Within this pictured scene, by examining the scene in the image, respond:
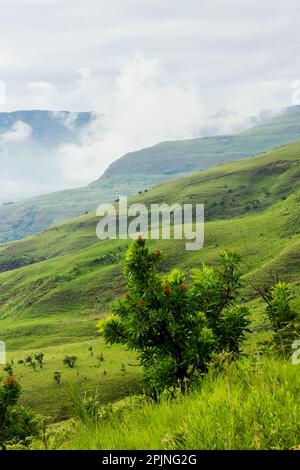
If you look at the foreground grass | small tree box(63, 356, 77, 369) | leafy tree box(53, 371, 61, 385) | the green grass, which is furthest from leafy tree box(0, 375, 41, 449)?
small tree box(63, 356, 77, 369)

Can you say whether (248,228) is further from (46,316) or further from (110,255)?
(46,316)

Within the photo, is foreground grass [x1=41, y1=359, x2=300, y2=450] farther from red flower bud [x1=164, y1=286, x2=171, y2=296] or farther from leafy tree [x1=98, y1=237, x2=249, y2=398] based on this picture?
red flower bud [x1=164, y1=286, x2=171, y2=296]

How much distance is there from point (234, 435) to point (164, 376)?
6735mm

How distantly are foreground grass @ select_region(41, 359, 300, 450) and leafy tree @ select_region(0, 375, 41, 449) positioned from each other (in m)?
9.53

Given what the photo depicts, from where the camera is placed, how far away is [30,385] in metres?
71.6

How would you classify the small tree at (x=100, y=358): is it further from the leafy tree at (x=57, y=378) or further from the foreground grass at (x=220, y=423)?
the foreground grass at (x=220, y=423)

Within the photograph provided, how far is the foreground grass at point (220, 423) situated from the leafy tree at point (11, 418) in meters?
9.53

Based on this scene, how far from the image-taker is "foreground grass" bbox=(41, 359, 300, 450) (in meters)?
5.45

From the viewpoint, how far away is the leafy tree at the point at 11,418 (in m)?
17.6

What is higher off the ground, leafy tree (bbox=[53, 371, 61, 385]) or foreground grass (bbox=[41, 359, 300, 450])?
foreground grass (bbox=[41, 359, 300, 450])

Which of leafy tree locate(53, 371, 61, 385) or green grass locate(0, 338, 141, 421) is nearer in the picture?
green grass locate(0, 338, 141, 421)

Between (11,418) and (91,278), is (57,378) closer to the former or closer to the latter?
(11,418)

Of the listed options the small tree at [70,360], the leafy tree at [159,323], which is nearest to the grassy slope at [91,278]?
the small tree at [70,360]

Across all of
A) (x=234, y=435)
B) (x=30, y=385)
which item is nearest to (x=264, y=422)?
(x=234, y=435)
